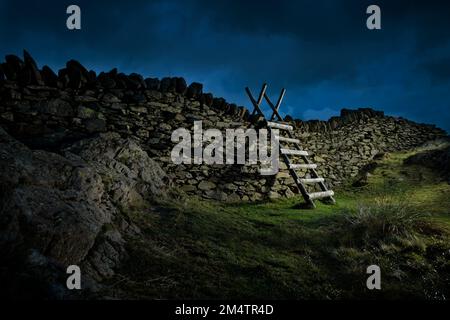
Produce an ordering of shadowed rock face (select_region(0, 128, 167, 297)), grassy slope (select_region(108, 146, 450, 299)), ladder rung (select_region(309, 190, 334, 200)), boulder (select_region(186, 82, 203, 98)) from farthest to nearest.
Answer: boulder (select_region(186, 82, 203, 98)) < ladder rung (select_region(309, 190, 334, 200)) < grassy slope (select_region(108, 146, 450, 299)) < shadowed rock face (select_region(0, 128, 167, 297))

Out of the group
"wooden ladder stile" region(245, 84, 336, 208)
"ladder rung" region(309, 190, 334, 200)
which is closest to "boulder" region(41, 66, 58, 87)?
"wooden ladder stile" region(245, 84, 336, 208)

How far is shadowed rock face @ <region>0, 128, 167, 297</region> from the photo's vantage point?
189cm

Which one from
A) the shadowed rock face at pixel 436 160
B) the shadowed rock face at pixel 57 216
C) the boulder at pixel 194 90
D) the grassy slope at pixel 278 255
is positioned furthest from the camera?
the shadowed rock face at pixel 436 160

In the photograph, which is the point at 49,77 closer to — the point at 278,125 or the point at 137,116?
the point at 137,116

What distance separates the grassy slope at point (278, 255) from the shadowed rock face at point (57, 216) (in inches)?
11.1

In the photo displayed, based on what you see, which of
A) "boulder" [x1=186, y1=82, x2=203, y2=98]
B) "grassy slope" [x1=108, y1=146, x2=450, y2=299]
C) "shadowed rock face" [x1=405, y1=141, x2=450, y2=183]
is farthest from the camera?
"shadowed rock face" [x1=405, y1=141, x2=450, y2=183]

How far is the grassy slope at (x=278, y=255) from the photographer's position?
2.39 m

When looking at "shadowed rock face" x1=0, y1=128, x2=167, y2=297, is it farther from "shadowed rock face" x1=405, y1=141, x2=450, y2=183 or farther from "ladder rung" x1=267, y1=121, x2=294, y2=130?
"shadowed rock face" x1=405, y1=141, x2=450, y2=183

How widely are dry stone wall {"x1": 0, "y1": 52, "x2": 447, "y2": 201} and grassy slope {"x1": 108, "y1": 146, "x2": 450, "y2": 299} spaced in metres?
1.12

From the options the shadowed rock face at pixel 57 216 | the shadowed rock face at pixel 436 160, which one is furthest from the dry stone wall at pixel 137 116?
the shadowed rock face at pixel 436 160

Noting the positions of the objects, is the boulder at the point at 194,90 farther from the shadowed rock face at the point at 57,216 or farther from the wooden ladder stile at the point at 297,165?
the shadowed rock face at the point at 57,216

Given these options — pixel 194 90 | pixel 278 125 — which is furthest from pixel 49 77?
pixel 278 125
